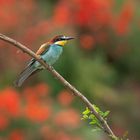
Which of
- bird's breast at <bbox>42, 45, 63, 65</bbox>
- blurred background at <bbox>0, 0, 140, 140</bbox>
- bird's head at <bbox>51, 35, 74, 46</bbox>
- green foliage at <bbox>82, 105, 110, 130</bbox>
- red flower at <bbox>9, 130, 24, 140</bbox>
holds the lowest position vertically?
green foliage at <bbox>82, 105, 110, 130</bbox>

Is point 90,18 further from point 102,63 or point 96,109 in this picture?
point 96,109

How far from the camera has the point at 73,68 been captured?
14305mm

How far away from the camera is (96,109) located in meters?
2.31

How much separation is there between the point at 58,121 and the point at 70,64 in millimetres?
2334

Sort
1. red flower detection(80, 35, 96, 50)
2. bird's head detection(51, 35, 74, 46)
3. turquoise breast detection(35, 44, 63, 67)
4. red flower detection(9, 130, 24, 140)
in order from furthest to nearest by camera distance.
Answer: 1. red flower detection(80, 35, 96, 50)
2. red flower detection(9, 130, 24, 140)
3. turquoise breast detection(35, 44, 63, 67)
4. bird's head detection(51, 35, 74, 46)

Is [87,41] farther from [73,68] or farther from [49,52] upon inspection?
[49,52]

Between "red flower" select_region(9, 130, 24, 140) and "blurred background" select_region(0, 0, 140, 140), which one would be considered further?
"blurred background" select_region(0, 0, 140, 140)

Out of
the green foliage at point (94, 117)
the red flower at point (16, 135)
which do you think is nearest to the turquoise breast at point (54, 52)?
the green foliage at point (94, 117)

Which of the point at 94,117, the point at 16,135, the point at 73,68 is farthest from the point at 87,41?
the point at 94,117

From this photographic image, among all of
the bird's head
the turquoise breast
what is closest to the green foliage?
the bird's head

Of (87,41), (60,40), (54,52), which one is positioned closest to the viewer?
(60,40)

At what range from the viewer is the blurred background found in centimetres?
1197

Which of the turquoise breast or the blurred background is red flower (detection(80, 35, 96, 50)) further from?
the turquoise breast

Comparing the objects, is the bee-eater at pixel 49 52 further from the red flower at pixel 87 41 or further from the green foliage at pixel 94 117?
the red flower at pixel 87 41
